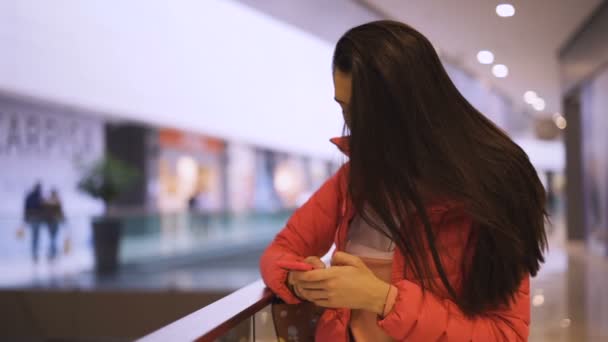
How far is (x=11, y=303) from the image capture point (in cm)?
814

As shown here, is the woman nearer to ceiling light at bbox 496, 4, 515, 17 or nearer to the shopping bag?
ceiling light at bbox 496, 4, 515, 17

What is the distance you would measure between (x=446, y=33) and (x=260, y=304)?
2964 millimetres

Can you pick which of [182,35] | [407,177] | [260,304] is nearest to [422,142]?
[407,177]

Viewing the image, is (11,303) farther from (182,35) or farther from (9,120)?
(182,35)

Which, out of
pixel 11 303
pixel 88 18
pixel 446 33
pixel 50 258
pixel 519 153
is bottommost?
pixel 11 303

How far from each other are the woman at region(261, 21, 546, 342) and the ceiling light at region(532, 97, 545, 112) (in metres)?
14.3

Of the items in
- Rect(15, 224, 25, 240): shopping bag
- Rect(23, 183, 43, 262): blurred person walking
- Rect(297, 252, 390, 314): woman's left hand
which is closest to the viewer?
Rect(297, 252, 390, 314): woman's left hand

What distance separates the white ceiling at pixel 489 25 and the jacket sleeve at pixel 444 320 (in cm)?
122

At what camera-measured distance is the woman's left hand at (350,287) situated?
3.10 feet

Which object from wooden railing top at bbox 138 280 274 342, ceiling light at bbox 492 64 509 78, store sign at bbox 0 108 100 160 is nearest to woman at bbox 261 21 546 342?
wooden railing top at bbox 138 280 274 342

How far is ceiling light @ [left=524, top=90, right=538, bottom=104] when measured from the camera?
12.6 metres

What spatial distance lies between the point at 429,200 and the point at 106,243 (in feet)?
29.3

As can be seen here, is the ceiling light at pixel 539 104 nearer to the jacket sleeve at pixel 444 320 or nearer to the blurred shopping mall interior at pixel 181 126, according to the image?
the blurred shopping mall interior at pixel 181 126

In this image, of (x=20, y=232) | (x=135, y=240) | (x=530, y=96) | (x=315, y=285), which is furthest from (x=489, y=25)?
(x=530, y=96)
